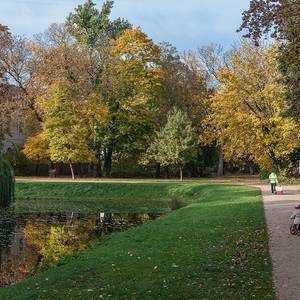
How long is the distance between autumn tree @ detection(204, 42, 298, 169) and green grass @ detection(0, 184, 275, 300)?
106ft

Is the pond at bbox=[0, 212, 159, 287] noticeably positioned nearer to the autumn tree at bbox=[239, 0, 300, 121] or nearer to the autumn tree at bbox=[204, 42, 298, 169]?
the autumn tree at bbox=[239, 0, 300, 121]

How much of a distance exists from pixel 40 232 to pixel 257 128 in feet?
107

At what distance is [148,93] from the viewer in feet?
189

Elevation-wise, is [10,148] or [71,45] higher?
[71,45]

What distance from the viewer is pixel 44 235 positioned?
22.7 m

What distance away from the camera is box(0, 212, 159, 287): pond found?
15.9 meters

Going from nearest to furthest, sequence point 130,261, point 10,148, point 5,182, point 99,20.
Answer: point 130,261 → point 5,182 → point 10,148 → point 99,20

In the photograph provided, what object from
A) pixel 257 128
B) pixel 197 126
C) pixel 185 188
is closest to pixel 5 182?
pixel 185 188

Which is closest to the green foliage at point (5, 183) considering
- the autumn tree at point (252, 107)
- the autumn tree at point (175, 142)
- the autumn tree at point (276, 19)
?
the autumn tree at point (276, 19)

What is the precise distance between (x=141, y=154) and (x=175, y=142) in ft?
20.3

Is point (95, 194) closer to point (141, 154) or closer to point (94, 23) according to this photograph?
point (141, 154)

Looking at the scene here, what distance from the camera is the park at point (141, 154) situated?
44.3ft

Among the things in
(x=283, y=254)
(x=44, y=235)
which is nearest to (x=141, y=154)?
(x=44, y=235)

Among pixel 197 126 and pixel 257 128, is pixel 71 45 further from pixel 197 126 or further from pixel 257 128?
pixel 257 128
